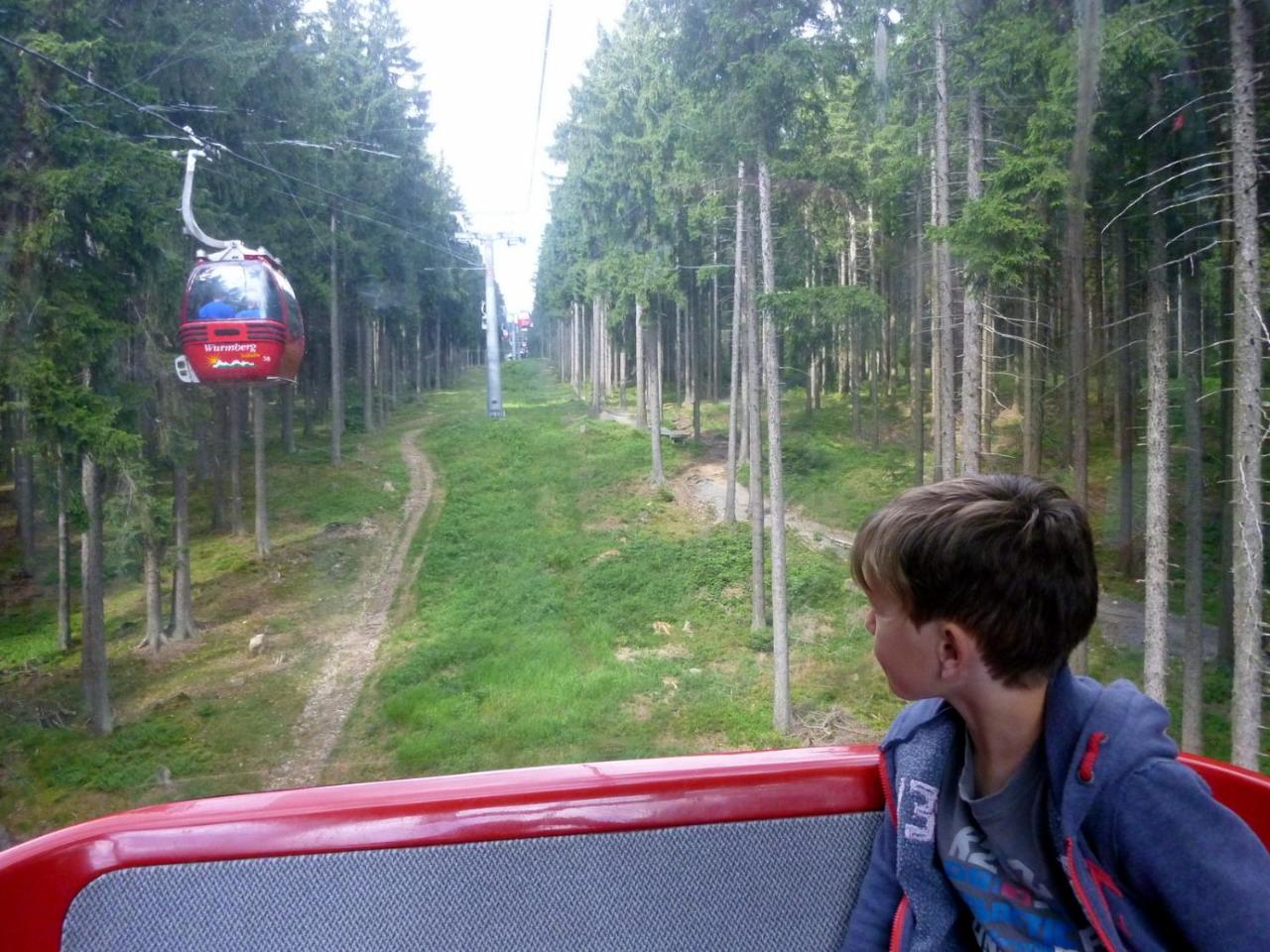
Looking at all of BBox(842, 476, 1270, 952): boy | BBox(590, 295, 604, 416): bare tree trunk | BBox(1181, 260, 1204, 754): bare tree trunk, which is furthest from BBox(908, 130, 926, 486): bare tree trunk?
BBox(842, 476, 1270, 952): boy

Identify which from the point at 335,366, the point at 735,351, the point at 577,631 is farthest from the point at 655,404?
the point at 577,631

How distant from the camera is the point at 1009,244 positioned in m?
6.01

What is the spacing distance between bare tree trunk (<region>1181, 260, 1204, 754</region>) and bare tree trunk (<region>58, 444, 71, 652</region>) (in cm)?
641

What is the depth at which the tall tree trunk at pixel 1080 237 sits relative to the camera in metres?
4.75

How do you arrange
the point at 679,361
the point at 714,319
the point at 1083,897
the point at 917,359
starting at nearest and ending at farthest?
the point at 1083,897
the point at 917,359
the point at 714,319
the point at 679,361

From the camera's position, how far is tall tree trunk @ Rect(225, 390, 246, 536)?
22.5 ft

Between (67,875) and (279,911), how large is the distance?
24 centimetres

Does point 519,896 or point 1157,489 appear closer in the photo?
point 519,896

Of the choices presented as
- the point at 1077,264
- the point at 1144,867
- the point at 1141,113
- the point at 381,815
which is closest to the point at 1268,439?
the point at 1077,264

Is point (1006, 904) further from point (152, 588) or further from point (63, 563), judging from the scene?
point (63, 563)

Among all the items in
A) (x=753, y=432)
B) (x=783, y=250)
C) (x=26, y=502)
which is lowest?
(x=26, y=502)

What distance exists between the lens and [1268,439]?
5.32m

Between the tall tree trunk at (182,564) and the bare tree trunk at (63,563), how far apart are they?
1.80ft

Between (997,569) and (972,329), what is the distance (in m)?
6.31
